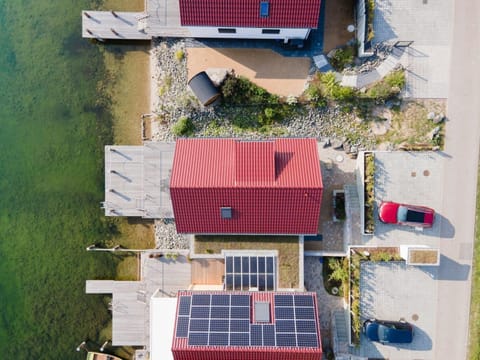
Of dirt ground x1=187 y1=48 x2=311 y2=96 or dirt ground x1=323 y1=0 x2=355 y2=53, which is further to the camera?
dirt ground x1=187 y1=48 x2=311 y2=96

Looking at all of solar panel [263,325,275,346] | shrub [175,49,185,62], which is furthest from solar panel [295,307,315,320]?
shrub [175,49,185,62]

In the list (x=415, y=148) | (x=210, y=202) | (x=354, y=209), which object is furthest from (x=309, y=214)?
(x=415, y=148)

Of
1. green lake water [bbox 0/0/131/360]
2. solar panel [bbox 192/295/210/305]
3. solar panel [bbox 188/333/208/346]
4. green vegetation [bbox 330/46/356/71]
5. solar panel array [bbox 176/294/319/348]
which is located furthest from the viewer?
green lake water [bbox 0/0/131/360]

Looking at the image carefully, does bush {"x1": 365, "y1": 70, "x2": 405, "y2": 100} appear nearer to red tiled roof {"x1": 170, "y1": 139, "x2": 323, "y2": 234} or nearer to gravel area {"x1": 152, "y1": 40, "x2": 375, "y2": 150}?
gravel area {"x1": 152, "y1": 40, "x2": 375, "y2": 150}

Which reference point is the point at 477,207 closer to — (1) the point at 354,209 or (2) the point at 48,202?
(1) the point at 354,209

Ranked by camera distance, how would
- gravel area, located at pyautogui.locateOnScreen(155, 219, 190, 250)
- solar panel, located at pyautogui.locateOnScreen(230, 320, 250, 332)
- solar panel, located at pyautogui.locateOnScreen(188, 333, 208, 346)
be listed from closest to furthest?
1. solar panel, located at pyautogui.locateOnScreen(188, 333, 208, 346)
2. solar panel, located at pyautogui.locateOnScreen(230, 320, 250, 332)
3. gravel area, located at pyautogui.locateOnScreen(155, 219, 190, 250)

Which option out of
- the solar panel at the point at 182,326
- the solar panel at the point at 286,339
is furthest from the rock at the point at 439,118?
the solar panel at the point at 182,326
